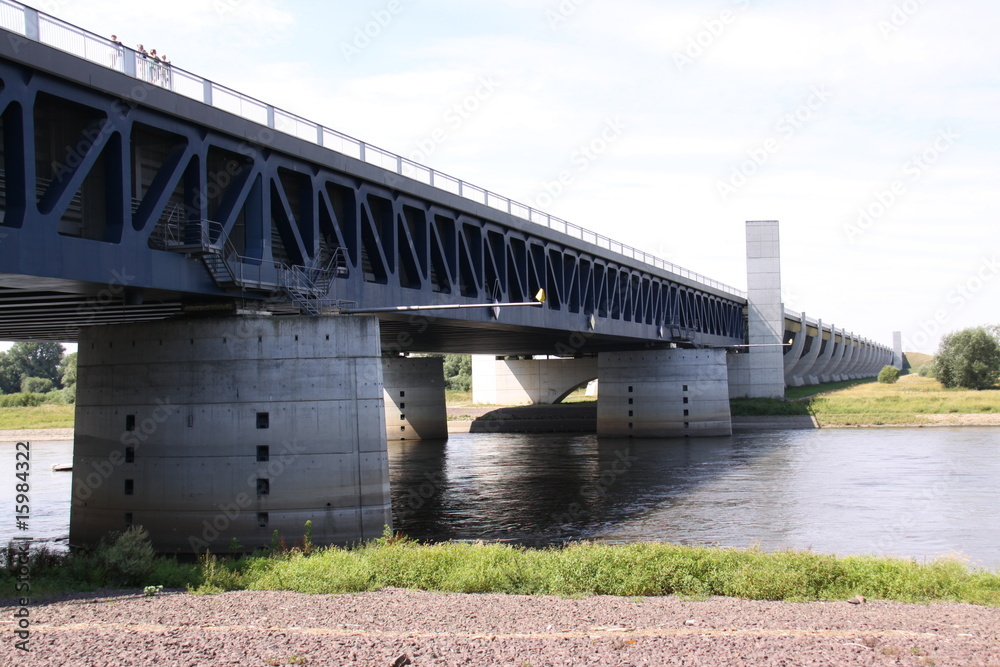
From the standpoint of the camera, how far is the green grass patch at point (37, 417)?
9581 centimetres

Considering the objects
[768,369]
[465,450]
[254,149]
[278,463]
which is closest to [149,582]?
[278,463]

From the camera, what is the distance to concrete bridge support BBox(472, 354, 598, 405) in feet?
325

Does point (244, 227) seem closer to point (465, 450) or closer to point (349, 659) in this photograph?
point (349, 659)

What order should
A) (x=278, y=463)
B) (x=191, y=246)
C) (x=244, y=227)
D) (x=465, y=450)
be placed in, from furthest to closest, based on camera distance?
(x=465, y=450) → (x=244, y=227) → (x=278, y=463) → (x=191, y=246)

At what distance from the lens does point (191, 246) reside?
896 inches

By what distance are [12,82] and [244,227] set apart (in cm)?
865

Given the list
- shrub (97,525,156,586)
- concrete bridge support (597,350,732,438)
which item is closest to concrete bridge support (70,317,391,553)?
shrub (97,525,156,586)

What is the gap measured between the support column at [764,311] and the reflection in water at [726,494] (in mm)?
31716

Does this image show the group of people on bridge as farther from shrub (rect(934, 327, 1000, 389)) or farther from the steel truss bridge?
shrub (rect(934, 327, 1000, 389))

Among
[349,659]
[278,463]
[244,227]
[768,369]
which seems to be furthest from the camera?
[768,369]

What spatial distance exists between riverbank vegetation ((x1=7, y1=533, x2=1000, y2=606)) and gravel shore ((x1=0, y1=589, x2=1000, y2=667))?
111 cm

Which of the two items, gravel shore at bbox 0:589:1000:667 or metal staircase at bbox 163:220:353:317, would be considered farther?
metal staircase at bbox 163:220:353:317

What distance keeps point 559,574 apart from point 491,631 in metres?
4.89

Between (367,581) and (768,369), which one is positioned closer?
(367,581)
